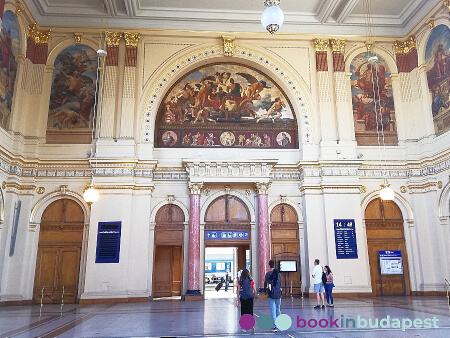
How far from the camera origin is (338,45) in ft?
52.5

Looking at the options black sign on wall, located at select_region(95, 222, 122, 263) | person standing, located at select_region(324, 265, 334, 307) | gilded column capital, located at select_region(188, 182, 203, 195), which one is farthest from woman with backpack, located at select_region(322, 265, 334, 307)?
black sign on wall, located at select_region(95, 222, 122, 263)

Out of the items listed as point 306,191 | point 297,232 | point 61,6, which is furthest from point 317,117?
point 61,6

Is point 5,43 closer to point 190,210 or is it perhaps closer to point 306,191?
point 190,210

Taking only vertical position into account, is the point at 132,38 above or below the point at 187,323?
above

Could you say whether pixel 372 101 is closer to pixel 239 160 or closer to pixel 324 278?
pixel 239 160

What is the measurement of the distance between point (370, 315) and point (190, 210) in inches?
297

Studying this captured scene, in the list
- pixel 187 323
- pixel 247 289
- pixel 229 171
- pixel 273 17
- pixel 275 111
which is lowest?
pixel 187 323

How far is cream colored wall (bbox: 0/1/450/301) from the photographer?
13609 millimetres

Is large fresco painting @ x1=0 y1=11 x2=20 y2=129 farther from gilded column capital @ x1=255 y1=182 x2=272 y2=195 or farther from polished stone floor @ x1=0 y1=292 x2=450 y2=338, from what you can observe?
gilded column capital @ x1=255 y1=182 x2=272 y2=195

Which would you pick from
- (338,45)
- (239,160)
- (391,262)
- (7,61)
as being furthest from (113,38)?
(391,262)

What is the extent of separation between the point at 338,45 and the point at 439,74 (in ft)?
12.9

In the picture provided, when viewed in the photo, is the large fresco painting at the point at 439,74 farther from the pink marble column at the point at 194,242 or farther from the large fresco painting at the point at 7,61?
the large fresco painting at the point at 7,61

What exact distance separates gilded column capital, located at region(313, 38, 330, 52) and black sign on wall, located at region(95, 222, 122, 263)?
10.3 m

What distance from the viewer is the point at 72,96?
1513cm
